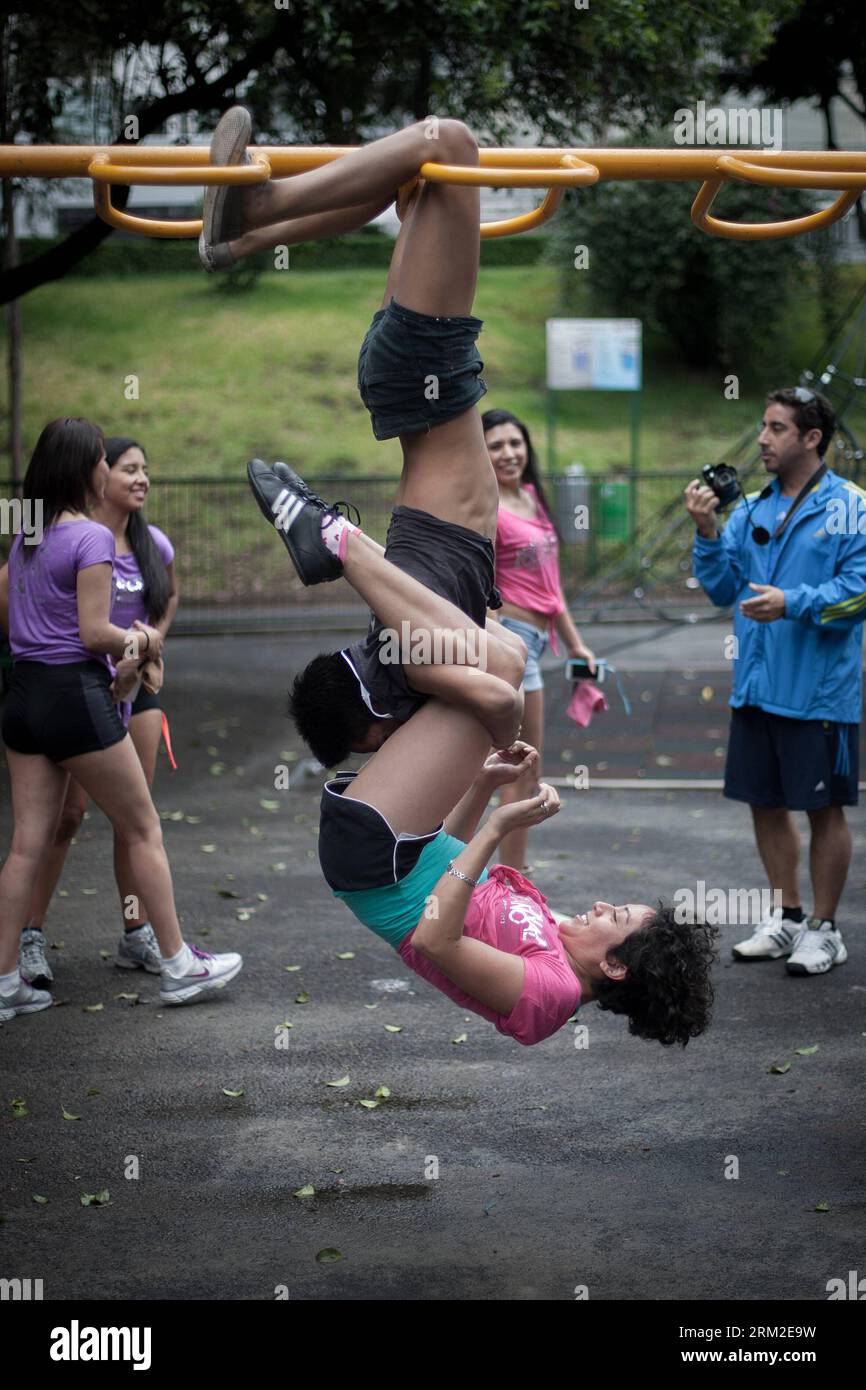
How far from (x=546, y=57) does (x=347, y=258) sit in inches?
953

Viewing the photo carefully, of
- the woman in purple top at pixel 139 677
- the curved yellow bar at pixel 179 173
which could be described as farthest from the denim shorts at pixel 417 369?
the woman in purple top at pixel 139 677

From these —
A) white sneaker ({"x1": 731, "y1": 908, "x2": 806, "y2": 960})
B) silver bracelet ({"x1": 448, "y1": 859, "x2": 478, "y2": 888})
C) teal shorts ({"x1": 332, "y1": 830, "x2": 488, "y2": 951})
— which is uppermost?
silver bracelet ({"x1": 448, "y1": 859, "x2": 478, "y2": 888})

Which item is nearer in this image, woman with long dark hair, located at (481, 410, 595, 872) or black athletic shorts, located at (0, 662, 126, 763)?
black athletic shorts, located at (0, 662, 126, 763)

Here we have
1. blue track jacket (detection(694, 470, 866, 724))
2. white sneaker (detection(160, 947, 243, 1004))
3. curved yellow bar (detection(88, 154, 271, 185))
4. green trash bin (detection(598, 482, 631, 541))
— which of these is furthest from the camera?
green trash bin (detection(598, 482, 631, 541))

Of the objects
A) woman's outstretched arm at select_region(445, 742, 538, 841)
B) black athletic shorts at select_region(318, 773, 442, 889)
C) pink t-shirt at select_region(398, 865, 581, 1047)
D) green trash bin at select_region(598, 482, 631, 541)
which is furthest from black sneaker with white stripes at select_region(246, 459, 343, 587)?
green trash bin at select_region(598, 482, 631, 541)

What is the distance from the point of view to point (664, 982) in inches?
152

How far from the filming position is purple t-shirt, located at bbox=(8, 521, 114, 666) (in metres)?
5.58

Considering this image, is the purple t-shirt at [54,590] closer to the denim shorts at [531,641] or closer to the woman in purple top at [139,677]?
the woman in purple top at [139,677]

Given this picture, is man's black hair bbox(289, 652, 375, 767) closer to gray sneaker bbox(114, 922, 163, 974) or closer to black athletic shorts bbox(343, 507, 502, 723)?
black athletic shorts bbox(343, 507, 502, 723)

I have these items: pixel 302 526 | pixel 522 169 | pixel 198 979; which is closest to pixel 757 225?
pixel 522 169

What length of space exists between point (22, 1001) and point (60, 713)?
4.01 feet

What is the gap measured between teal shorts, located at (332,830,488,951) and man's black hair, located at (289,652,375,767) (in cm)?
34

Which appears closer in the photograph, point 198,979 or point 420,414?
point 420,414

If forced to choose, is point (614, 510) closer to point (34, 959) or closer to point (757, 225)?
point (34, 959)
